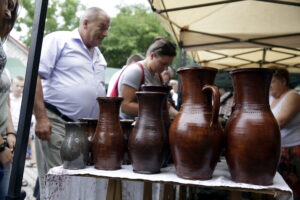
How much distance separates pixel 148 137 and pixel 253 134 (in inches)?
16.7

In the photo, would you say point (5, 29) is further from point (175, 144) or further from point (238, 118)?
point (238, 118)

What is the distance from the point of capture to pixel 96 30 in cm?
237

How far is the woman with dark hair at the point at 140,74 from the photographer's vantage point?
232 centimetres

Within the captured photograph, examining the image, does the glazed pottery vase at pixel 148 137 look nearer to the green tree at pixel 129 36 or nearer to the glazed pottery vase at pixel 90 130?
the glazed pottery vase at pixel 90 130

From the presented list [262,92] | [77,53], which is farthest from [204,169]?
[77,53]

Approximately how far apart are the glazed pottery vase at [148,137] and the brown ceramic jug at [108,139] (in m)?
0.08

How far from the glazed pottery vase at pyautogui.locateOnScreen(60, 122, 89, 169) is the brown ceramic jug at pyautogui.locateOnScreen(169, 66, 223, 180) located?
1.32 ft

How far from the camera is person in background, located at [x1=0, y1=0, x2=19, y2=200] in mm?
1194

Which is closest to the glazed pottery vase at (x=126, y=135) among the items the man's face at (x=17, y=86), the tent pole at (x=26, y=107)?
the tent pole at (x=26, y=107)

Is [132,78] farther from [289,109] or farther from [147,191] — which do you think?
[289,109]

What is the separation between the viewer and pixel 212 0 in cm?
311

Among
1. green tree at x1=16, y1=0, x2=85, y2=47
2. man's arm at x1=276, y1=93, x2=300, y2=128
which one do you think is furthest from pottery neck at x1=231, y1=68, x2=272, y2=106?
green tree at x1=16, y1=0, x2=85, y2=47

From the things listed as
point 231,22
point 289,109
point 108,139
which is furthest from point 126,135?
point 231,22

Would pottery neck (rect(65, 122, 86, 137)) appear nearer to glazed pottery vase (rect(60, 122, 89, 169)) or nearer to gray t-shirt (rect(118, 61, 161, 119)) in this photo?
glazed pottery vase (rect(60, 122, 89, 169))
